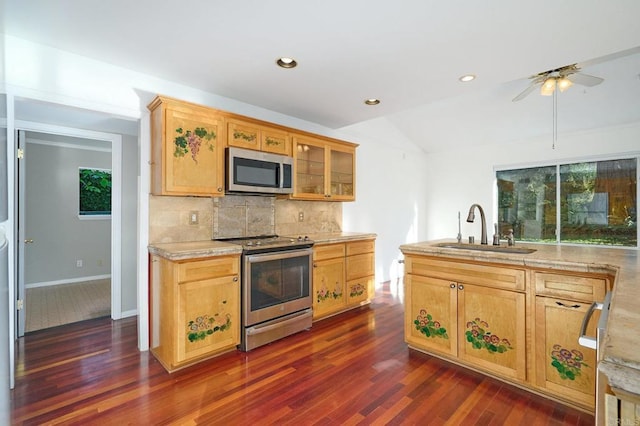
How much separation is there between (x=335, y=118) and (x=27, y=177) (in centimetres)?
486

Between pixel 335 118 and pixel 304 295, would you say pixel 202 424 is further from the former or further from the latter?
pixel 335 118

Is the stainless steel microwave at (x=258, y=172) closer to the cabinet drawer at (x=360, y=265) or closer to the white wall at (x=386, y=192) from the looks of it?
the cabinet drawer at (x=360, y=265)

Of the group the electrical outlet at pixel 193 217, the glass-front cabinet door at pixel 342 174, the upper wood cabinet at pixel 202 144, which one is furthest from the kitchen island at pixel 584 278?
the electrical outlet at pixel 193 217

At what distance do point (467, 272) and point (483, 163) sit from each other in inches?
158

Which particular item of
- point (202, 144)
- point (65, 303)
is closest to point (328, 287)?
point (202, 144)

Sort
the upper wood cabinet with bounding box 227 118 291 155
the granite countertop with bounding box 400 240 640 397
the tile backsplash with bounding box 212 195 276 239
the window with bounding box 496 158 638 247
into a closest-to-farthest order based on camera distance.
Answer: the granite countertop with bounding box 400 240 640 397 < the upper wood cabinet with bounding box 227 118 291 155 < the tile backsplash with bounding box 212 195 276 239 < the window with bounding box 496 158 638 247

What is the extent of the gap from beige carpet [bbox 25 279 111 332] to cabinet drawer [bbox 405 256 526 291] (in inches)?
141

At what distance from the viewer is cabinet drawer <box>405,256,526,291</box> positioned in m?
2.14

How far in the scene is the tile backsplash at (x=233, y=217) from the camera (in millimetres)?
2924

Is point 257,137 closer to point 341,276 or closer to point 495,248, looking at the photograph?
point 341,276

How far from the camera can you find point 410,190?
6020 mm

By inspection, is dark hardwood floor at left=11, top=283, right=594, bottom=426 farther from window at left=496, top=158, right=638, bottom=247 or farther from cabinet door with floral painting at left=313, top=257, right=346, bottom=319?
window at left=496, top=158, right=638, bottom=247

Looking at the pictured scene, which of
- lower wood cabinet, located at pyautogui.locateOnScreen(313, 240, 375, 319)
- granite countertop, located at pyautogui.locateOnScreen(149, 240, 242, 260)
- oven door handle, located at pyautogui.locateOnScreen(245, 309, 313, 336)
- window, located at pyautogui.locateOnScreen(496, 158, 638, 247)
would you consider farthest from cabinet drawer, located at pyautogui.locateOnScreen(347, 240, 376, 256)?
window, located at pyautogui.locateOnScreen(496, 158, 638, 247)

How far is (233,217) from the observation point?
3377mm
